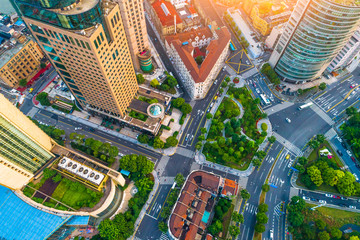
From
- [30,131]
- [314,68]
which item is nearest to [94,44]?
[30,131]

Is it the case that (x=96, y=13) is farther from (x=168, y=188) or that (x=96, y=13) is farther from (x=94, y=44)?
(x=168, y=188)

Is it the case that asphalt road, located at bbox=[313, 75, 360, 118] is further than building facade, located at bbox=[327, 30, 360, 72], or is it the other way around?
asphalt road, located at bbox=[313, 75, 360, 118]

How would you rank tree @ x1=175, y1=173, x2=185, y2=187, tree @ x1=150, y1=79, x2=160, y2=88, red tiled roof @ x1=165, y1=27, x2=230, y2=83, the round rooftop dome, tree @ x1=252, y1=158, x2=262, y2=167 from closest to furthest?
1. tree @ x1=175, y1=173, x2=185, y2=187
2. tree @ x1=252, y1=158, x2=262, y2=167
3. the round rooftop dome
4. red tiled roof @ x1=165, y1=27, x2=230, y2=83
5. tree @ x1=150, y1=79, x2=160, y2=88

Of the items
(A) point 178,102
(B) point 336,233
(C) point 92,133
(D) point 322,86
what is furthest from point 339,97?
(C) point 92,133

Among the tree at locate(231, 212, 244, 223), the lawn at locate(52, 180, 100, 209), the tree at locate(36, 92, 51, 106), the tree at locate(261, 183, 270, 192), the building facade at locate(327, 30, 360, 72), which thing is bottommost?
the lawn at locate(52, 180, 100, 209)

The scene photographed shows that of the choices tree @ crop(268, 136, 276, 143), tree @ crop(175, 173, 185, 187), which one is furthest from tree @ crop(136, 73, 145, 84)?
tree @ crop(268, 136, 276, 143)

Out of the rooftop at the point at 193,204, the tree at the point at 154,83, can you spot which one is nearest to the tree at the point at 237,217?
the rooftop at the point at 193,204

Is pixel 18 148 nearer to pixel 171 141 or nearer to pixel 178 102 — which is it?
pixel 171 141

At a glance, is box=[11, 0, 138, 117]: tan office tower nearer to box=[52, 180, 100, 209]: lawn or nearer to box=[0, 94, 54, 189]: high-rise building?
box=[0, 94, 54, 189]: high-rise building
